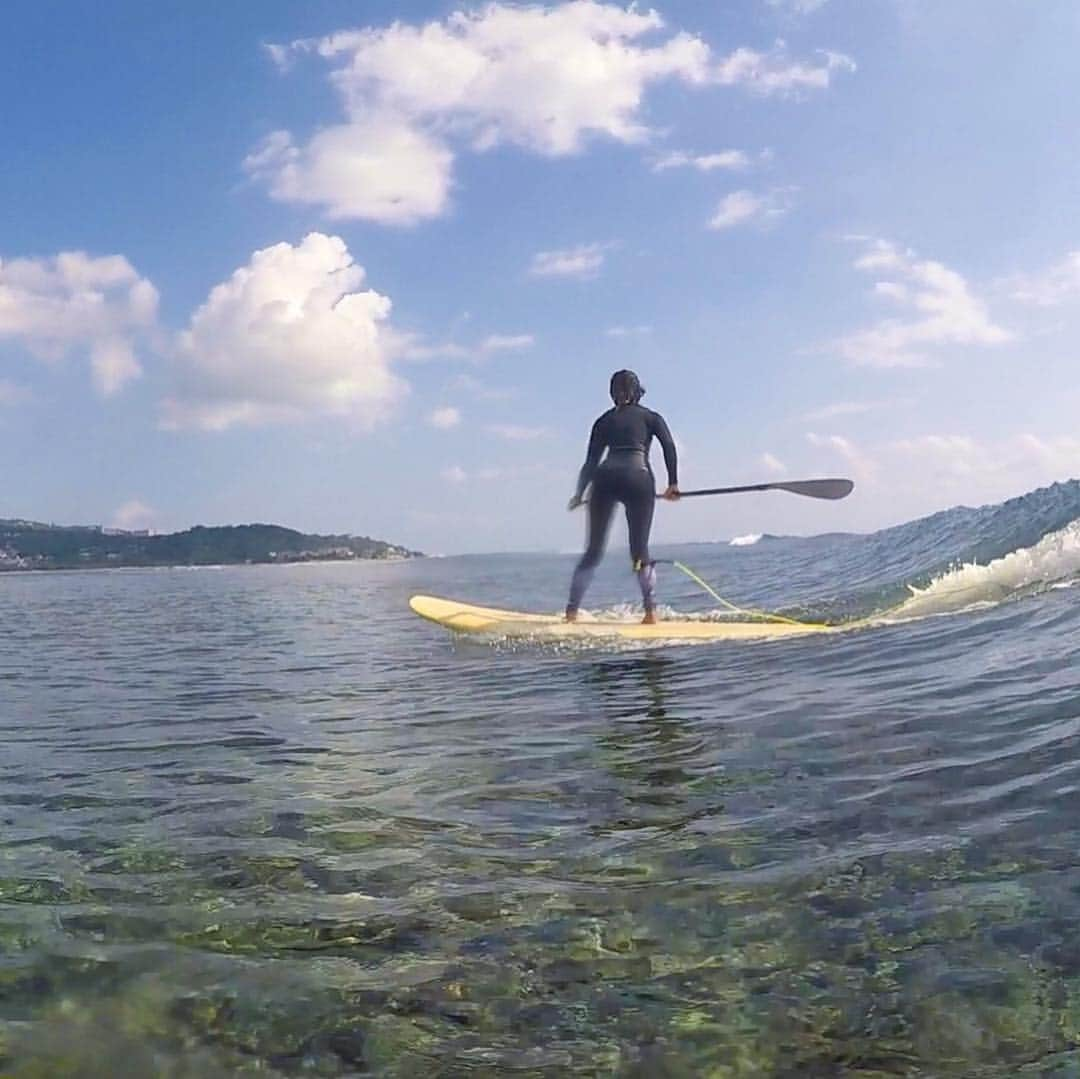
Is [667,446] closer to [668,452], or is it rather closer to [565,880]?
[668,452]

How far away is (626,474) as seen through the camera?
1240 cm

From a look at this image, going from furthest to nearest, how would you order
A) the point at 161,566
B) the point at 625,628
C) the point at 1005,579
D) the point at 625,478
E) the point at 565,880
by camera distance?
the point at 161,566, the point at 1005,579, the point at 625,478, the point at 625,628, the point at 565,880

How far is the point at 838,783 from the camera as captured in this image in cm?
507

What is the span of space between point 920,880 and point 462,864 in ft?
5.91

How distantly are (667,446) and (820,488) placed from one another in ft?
8.59

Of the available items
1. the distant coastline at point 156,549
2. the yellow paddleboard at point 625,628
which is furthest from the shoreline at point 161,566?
the yellow paddleboard at point 625,628

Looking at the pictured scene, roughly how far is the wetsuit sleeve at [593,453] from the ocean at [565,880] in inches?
177

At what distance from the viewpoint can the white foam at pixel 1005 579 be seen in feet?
40.8

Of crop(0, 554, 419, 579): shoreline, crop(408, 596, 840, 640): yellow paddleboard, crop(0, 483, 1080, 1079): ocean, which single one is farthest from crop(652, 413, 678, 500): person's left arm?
crop(0, 554, 419, 579): shoreline

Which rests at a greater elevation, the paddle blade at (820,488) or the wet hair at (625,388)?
the wet hair at (625,388)

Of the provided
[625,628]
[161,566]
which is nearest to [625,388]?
[625,628]

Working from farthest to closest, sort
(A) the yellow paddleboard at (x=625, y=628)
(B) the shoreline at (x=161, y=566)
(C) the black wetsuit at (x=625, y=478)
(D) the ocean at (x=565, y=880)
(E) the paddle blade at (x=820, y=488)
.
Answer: (B) the shoreline at (x=161, y=566) → (E) the paddle blade at (x=820, y=488) → (C) the black wetsuit at (x=625, y=478) → (A) the yellow paddleboard at (x=625, y=628) → (D) the ocean at (x=565, y=880)

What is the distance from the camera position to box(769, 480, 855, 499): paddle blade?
13.6 meters

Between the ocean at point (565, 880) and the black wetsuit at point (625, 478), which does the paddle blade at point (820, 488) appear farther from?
the ocean at point (565, 880)
